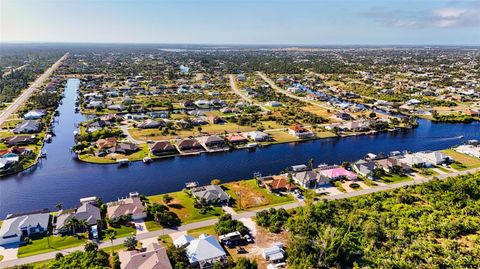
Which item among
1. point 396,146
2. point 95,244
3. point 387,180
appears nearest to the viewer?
point 95,244

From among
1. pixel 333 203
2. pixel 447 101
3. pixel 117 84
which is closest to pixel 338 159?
pixel 333 203

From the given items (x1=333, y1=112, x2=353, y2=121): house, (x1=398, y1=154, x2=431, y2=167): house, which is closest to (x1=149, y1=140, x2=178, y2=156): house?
(x1=398, y1=154, x2=431, y2=167): house

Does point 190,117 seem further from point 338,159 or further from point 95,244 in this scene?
point 95,244

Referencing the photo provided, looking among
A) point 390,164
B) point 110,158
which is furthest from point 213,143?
point 390,164

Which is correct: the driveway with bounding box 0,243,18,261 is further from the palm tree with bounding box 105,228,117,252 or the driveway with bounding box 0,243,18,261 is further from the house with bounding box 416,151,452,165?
the house with bounding box 416,151,452,165

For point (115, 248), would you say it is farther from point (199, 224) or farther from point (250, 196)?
point (250, 196)

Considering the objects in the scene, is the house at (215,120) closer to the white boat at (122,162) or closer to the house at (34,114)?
the white boat at (122,162)

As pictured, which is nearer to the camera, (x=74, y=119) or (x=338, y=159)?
(x=338, y=159)
